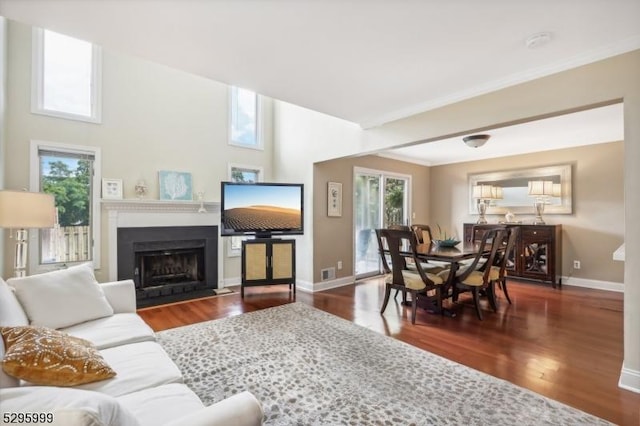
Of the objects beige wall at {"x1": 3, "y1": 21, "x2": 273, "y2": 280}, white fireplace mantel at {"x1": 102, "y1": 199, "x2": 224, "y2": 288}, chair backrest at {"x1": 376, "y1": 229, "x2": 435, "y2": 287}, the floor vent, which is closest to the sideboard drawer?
chair backrest at {"x1": 376, "y1": 229, "x2": 435, "y2": 287}

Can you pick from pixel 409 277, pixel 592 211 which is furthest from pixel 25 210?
pixel 592 211

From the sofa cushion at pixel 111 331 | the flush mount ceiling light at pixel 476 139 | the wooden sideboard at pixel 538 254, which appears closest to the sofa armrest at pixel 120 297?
the sofa cushion at pixel 111 331

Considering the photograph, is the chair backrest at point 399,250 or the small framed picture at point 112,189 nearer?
the chair backrest at point 399,250

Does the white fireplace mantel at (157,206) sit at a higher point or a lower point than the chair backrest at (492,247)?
higher

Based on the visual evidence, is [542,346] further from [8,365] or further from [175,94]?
[175,94]

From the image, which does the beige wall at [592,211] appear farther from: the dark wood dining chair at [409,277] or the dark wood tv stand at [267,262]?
the dark wood tv stand at [267,262]

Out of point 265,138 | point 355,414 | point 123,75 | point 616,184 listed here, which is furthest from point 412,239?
point 123,75

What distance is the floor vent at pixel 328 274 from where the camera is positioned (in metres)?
4.94

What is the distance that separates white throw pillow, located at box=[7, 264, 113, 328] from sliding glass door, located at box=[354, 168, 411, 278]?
399 centimetres

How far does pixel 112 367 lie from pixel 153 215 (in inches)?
126

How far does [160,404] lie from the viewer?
48.3 inches

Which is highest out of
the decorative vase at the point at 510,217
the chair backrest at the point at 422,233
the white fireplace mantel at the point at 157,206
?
the white fireplace mantel at the point at 157,206

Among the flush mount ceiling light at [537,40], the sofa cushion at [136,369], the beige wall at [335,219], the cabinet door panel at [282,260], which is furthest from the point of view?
the beige wall at [335,219]

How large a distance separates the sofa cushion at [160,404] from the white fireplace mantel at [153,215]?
335cm
